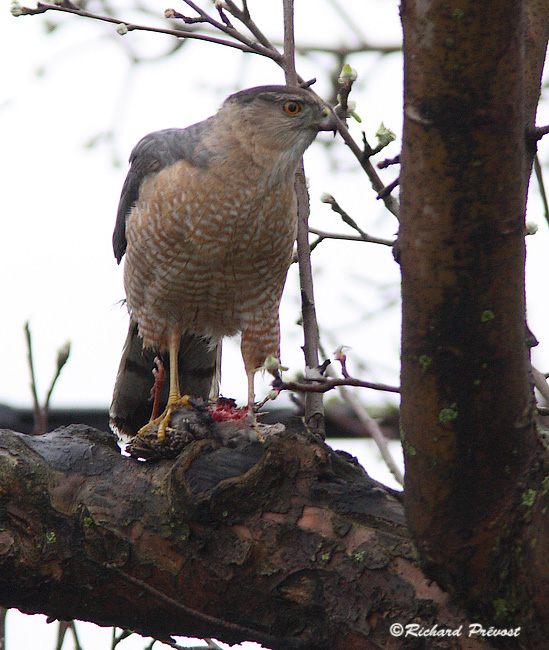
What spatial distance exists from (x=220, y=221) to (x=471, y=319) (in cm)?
A: 199

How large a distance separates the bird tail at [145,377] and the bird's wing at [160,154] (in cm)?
77

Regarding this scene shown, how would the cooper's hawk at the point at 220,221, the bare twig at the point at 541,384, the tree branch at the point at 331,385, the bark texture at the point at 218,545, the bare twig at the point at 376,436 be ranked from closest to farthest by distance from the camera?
1. the tree branch at the point at 331,385
2. the bark texture at the point at 218,545
3. the bare twig at the point at 541,384
4. the bare twig at the point at 376,436
5. the cooper's hawk at the point at 220,221

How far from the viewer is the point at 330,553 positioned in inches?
92.1

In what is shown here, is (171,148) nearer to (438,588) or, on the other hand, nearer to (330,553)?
(330,553)

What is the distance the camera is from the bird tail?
14.5ft

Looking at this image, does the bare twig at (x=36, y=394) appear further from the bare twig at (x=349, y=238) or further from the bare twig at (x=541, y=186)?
the bare twig at (x=541, y=186)

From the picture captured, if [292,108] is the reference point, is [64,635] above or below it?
below

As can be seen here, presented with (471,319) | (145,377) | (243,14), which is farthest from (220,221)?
(471,319)

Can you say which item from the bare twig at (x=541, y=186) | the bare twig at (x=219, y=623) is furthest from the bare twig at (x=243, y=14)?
the bare twig at (x=219, y=623)

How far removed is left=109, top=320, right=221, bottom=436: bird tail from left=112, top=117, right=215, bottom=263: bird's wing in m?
0.77

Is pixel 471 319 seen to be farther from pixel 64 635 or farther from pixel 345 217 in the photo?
pixel 64 635

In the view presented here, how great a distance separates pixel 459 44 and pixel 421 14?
0.10 metres

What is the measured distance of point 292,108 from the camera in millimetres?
3818

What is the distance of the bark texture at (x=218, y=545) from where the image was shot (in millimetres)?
2309
